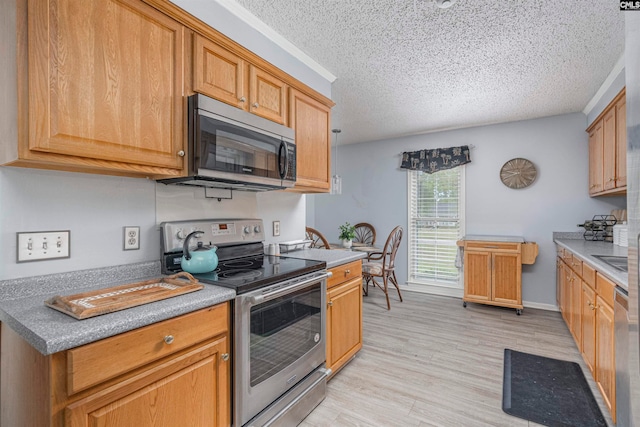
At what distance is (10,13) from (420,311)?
412 centimetres

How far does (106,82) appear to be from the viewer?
1.26 m

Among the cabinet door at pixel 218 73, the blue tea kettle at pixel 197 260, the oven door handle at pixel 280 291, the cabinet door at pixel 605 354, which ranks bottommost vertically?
the cabinet door at pixel 605 354

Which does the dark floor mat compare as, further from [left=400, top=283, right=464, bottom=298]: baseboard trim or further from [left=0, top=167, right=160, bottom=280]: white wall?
[left=0, top=167, right=160, bottom=280]: white wall

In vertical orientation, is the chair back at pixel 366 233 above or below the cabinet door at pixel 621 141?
below

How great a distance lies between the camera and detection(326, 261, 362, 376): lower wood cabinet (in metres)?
2.14

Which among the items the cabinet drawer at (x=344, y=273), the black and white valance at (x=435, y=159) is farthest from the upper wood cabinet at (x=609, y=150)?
the cabinet drawer at (x=344, y=273)

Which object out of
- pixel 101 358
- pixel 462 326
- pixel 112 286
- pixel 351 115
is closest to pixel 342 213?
pixel 351 115

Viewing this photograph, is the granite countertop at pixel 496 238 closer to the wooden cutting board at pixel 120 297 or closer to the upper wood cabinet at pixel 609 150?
the upper wood cabinet at pixel 609 150

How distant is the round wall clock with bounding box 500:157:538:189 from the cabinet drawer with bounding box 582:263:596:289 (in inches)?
76.0

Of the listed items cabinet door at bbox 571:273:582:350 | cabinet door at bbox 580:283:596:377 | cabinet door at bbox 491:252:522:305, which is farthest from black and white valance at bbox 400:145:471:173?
cabinet door at bbox 580:283:596:377

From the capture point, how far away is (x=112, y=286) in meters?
1.38

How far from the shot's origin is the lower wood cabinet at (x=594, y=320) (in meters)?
1.74

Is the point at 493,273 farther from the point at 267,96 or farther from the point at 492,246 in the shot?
the point at 267,96

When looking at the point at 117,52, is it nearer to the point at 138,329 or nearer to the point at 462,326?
the point at 138,329
